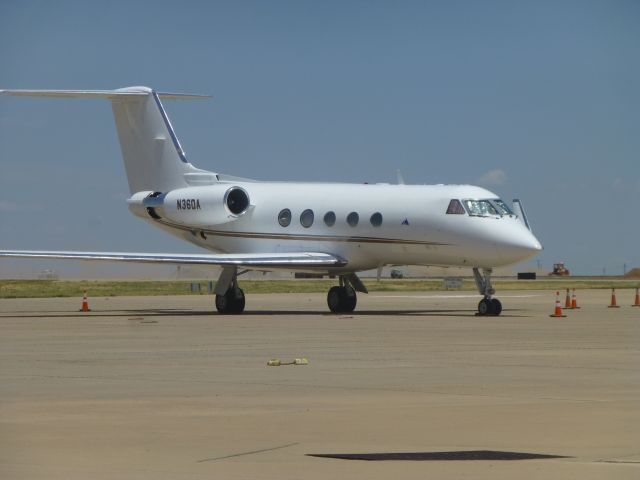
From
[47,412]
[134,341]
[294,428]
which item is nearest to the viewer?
[294,428]

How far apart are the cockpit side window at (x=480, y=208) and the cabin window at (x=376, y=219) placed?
2347mm

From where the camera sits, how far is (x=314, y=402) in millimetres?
12570

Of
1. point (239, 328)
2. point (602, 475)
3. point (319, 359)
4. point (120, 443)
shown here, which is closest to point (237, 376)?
point (319, 359)

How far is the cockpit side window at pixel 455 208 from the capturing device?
104 ft

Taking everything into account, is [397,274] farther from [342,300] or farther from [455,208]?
[455,208]

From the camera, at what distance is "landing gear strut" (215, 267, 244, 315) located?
33.6 meters

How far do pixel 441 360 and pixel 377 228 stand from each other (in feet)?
50.4

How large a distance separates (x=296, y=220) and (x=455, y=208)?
16.8 ft

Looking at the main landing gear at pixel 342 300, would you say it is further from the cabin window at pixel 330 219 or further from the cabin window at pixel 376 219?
the cabin window at pixel 376 219

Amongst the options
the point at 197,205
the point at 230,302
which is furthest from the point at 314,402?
the point at 197,205

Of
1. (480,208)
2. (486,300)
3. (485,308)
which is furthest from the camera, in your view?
(480,208)

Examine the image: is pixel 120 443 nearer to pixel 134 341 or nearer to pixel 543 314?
pixel 134 341

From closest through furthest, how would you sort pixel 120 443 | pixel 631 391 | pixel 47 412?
pixel 120 443
pixel 47 412
pixel 631 391

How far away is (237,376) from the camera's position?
15359 millimetres
